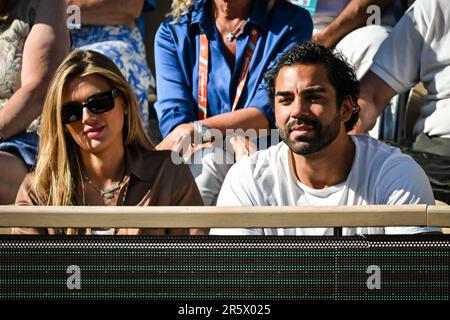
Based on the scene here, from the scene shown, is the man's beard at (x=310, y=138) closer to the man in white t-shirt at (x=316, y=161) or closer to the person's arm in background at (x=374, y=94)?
the man in white t-shirt at (x=316, y=161)

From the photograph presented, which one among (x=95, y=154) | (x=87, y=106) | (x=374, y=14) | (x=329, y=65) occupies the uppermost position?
(x=374, y=14)

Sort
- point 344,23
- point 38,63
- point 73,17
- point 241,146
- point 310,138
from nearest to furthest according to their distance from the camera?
point 310,138
point 241,146
point 38,63
point 73,17
point 344,23

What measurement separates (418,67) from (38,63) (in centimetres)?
160

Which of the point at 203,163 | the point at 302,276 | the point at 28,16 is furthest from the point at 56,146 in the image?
the point at 302,276

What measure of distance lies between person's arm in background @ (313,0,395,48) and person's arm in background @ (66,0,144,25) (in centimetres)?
88

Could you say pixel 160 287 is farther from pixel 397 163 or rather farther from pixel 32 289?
pixel 397 163

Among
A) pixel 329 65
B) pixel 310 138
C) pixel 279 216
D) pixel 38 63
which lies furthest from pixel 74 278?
pixel 38 63

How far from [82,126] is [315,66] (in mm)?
794

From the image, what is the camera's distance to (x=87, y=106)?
3.40 m

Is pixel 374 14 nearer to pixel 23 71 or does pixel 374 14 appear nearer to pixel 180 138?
Result: pixel 180 138

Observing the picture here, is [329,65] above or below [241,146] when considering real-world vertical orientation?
above

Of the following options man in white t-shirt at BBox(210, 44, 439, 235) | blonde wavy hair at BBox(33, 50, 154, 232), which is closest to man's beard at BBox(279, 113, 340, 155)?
man in white t-shirt at BBox(210, 44, 439, 235)

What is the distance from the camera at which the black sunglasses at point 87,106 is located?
340cm

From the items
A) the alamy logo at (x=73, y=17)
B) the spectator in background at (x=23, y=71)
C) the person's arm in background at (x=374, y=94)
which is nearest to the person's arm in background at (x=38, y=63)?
the spectator in background at (x=23, y=71)
